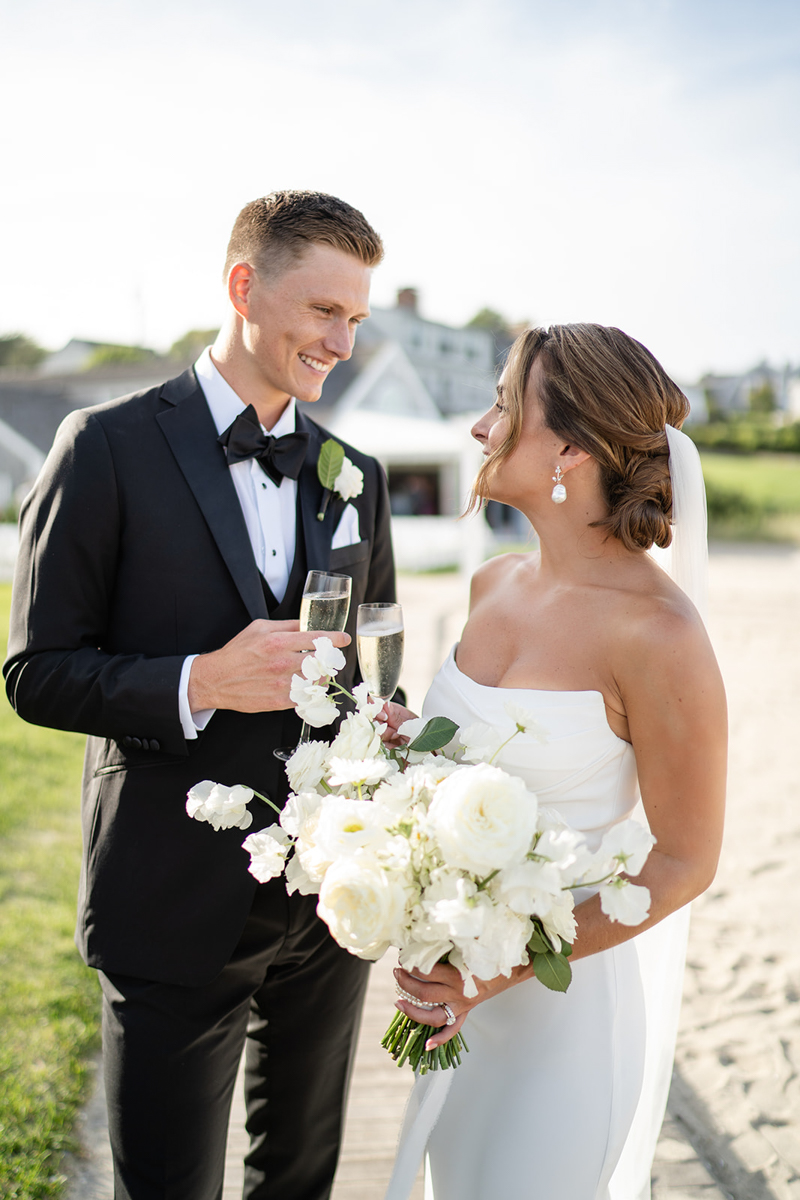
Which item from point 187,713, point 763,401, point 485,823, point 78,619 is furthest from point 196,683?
point 763,401

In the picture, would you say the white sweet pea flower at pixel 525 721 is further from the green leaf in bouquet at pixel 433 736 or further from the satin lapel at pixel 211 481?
the satin lapel at pixel 211 481

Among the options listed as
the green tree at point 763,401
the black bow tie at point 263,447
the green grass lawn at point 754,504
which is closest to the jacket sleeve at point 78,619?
the black bow tie at point 263,447

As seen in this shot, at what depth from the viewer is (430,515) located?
98.2ft

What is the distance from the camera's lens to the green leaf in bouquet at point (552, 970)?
1594 millimetres

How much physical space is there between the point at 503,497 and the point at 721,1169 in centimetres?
295

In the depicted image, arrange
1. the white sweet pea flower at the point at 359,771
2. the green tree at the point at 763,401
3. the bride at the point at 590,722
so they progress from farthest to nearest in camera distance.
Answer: the green tree at the point at 763,401
the bride at the point at 590,722
the white sweet pea flower at the point at 359,771

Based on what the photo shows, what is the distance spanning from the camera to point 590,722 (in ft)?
6.95

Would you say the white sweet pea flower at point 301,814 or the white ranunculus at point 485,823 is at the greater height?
the white ranunculus at point 485,823

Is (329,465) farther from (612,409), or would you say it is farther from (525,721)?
(525,721)

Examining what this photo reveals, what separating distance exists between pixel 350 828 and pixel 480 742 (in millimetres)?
359

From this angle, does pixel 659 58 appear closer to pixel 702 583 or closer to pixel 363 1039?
pixel 702 583

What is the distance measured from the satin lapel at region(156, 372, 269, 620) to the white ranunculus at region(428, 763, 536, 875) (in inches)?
40.7

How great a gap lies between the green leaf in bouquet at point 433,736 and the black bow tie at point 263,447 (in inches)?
42.2

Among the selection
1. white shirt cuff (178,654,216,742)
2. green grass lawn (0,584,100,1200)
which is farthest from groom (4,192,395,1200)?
green grass lawn (0,584,100,1200)
